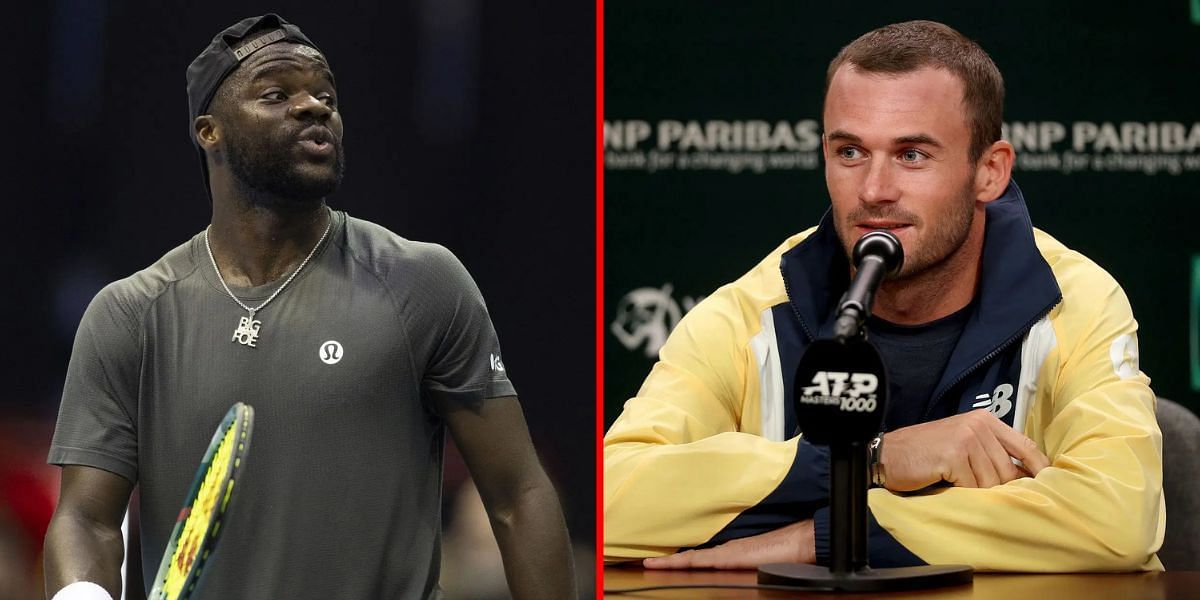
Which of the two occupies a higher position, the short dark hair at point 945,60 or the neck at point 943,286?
the short dark hair at point 945,60

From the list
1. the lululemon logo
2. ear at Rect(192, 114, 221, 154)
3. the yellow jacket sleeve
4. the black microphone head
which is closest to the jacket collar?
the yellow jacket sleeve

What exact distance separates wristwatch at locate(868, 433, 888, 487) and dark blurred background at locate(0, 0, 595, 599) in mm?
730

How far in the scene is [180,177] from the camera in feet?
7.61

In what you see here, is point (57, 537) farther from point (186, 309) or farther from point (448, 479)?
point (448, 479)

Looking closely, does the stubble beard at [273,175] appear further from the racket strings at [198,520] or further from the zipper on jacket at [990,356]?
the zipper on jacket at [990,356]

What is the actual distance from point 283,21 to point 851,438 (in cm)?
111

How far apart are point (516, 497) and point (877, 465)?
2.92 ft

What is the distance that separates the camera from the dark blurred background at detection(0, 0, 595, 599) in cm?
231

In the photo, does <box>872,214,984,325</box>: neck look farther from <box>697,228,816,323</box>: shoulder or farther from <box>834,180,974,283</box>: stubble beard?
<box>697,228,816,323</box>: shoulder

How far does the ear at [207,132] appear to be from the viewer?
2268 millimetres

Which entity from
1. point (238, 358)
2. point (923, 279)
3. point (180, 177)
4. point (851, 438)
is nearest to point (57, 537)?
point (238, 358)

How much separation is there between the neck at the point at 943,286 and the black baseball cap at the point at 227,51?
55.8 inches

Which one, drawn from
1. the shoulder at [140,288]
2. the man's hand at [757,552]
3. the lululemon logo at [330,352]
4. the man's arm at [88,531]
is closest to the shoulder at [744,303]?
the man's hand at [757,552]

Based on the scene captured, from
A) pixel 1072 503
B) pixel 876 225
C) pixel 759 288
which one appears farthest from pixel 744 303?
pixel 1072 503
